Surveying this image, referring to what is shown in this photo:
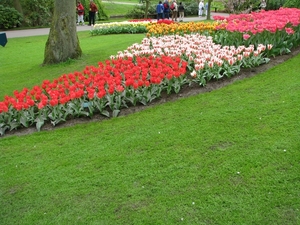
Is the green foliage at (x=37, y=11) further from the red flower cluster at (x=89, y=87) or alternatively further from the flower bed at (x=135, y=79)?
the red flower cluster at (x=89, y=87)

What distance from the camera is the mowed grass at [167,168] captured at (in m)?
3.26

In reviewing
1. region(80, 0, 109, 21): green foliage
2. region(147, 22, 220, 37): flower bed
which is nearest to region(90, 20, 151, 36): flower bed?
region(147, 22, 220, 37): flower bed

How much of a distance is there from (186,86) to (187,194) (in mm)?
3519

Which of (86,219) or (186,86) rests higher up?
(186,86)

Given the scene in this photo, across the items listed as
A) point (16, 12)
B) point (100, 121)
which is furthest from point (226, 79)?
point (16, 12)

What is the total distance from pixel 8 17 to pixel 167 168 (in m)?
23.0

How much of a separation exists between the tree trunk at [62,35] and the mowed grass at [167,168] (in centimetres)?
509

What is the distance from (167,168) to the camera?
3953mm

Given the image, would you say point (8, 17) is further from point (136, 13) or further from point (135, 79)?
point (135, 79)

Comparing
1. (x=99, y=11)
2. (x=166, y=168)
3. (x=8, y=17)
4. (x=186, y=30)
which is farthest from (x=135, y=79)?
(x=99, y=11)

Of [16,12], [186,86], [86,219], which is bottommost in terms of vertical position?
[86,219]

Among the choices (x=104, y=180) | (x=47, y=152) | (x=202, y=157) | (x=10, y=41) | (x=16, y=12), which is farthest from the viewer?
(x=16, y=12)

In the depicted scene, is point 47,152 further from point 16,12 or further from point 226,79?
point 16,12

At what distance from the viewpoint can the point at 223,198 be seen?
3.35 meters
